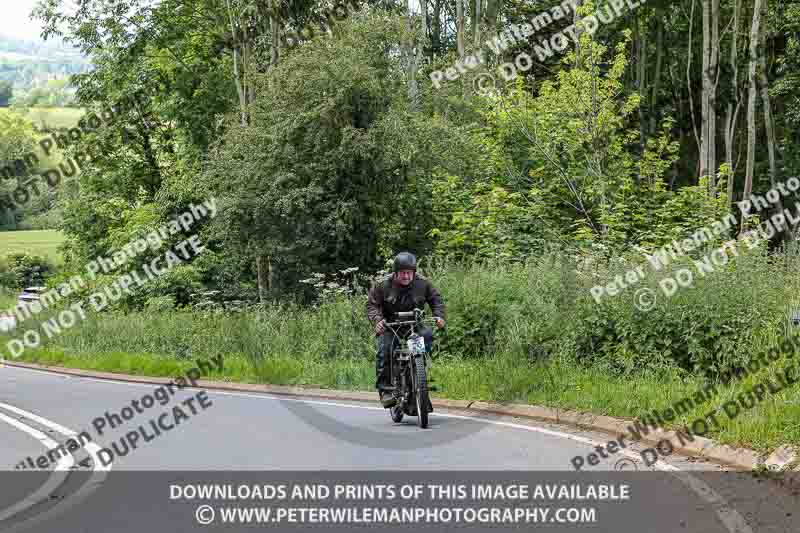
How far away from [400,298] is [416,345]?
2.55ft

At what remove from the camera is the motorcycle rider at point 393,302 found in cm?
1267

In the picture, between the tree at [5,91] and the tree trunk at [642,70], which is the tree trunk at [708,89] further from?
the tree at [5,91]

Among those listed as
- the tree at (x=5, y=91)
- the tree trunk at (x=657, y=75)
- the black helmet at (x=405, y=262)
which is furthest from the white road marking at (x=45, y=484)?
the tree at (x=5, y=91)

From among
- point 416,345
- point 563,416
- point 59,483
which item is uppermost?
point 416,345

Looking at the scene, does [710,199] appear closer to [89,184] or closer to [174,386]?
[174,386]

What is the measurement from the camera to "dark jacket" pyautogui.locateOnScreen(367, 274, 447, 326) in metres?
12.8

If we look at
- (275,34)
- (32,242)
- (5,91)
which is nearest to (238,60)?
(275,34)

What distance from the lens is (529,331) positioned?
16.3 meters

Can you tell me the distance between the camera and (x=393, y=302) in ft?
42.1

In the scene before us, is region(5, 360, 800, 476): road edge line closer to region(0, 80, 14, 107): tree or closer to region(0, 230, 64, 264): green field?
region(0, 230, 64, 264): green field

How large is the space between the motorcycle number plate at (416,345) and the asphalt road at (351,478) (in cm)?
90

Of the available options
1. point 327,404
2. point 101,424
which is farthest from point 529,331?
point 101,424

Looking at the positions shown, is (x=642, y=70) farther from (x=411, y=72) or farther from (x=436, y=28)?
(x=411, y=72)

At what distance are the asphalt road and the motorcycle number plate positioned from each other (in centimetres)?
90
